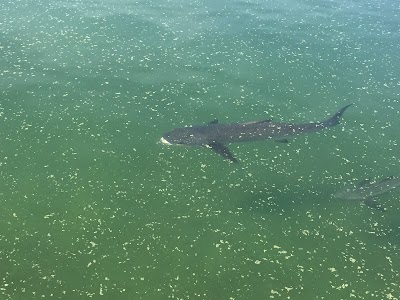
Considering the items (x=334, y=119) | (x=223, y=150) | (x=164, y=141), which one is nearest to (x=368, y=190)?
(x=334, y=119)

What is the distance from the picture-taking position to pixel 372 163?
9.05 metres

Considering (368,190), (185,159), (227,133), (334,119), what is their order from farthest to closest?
1. (334,119)
2. (227,133)
3. (185,159)
4. (368,190)

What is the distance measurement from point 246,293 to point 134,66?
701 centimetres

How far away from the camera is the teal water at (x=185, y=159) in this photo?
263 inches

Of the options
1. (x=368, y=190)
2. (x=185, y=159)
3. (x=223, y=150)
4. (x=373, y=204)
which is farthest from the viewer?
(x=223, y=150)

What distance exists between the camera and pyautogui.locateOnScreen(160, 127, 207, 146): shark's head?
9.02m

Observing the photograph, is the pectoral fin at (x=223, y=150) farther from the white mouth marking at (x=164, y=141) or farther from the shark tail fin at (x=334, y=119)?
the shark tail fin at (x=334, y=119)

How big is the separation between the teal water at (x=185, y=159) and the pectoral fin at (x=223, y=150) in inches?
7.9

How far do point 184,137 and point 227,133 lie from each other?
0.92m

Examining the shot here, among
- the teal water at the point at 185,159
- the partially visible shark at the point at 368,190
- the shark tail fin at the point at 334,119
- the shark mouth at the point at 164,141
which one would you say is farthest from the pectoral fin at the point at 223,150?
the shark tail fin at the point at 334,119

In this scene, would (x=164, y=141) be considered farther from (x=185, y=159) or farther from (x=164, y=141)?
(x=185, y=159)

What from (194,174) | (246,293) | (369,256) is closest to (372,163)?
(369,256)

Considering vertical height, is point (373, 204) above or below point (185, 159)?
below

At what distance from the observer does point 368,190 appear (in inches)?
327
